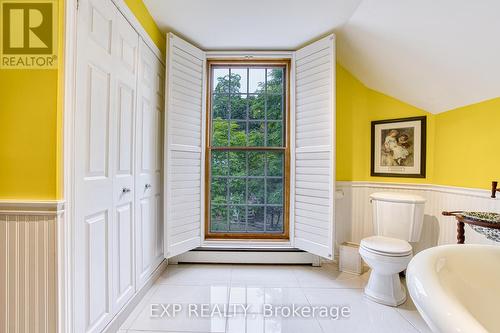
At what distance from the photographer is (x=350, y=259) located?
245cm

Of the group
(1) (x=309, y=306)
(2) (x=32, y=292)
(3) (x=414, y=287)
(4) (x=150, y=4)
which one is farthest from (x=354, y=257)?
(4) (x=150, y=4)

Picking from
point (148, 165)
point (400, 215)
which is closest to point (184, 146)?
point (148, 165)

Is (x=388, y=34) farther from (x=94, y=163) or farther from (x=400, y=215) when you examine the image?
(x=94, y=163)

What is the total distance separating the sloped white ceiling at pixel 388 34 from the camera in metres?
1.60

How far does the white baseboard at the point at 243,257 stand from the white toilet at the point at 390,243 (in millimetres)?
733

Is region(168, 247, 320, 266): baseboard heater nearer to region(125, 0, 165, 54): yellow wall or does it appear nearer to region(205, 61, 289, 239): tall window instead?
region(205, 61, 289, 239): tall window

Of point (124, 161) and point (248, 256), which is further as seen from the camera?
point (248, 256)

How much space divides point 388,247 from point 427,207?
78 centimetres

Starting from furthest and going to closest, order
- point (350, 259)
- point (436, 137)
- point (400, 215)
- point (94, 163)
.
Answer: point (350, 259) < point (436, 137) < point (400, 215) < point (94, 163)

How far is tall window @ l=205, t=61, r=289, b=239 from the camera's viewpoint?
2.70 m

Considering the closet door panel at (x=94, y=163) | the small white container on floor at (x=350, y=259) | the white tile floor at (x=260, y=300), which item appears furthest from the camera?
the small white container on floor at (x=350, y=259)

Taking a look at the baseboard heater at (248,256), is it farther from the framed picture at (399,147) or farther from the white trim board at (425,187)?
the framed picture at (399,147)

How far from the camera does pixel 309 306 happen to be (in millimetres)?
1875

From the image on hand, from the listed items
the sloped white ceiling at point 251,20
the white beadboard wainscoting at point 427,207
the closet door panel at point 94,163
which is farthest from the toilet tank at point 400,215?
the closet door panel at point 94,163
